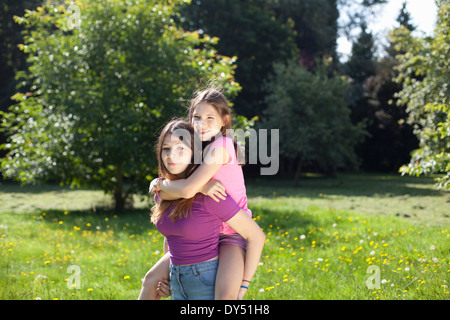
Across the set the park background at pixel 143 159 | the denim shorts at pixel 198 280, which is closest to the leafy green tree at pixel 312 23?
the park background at pixel 143 159

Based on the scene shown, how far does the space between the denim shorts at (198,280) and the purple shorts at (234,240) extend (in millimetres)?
128

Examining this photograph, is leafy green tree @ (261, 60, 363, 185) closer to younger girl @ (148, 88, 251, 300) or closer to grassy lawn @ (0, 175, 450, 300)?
grassy lawn @ (0, 175, 450, 300)

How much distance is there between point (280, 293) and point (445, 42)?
701 cm

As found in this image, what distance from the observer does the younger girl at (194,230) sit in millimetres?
2600

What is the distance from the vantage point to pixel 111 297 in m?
5.40

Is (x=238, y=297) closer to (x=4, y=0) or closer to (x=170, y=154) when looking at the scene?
(x=170, y=154)

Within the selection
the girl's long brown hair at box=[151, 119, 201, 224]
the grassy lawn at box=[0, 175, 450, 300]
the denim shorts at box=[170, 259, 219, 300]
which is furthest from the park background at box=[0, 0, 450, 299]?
the denim shorts at box=[170, 259, 219, 300]

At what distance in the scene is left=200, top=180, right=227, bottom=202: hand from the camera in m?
2.57

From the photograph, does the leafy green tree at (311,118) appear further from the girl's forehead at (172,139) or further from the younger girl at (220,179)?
the girl's forehead at (172,139)

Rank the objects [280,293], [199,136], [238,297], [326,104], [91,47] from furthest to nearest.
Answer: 1. [326,104]
2. [91,47]
3. [280,293]
4. [199,136]
5. [238,297]

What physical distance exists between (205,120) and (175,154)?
0.29 m

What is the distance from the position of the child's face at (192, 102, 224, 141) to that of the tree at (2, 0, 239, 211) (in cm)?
925

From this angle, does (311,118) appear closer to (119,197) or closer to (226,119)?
(119,197)

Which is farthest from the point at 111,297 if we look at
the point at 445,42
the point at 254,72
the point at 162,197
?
the point at 254,72
